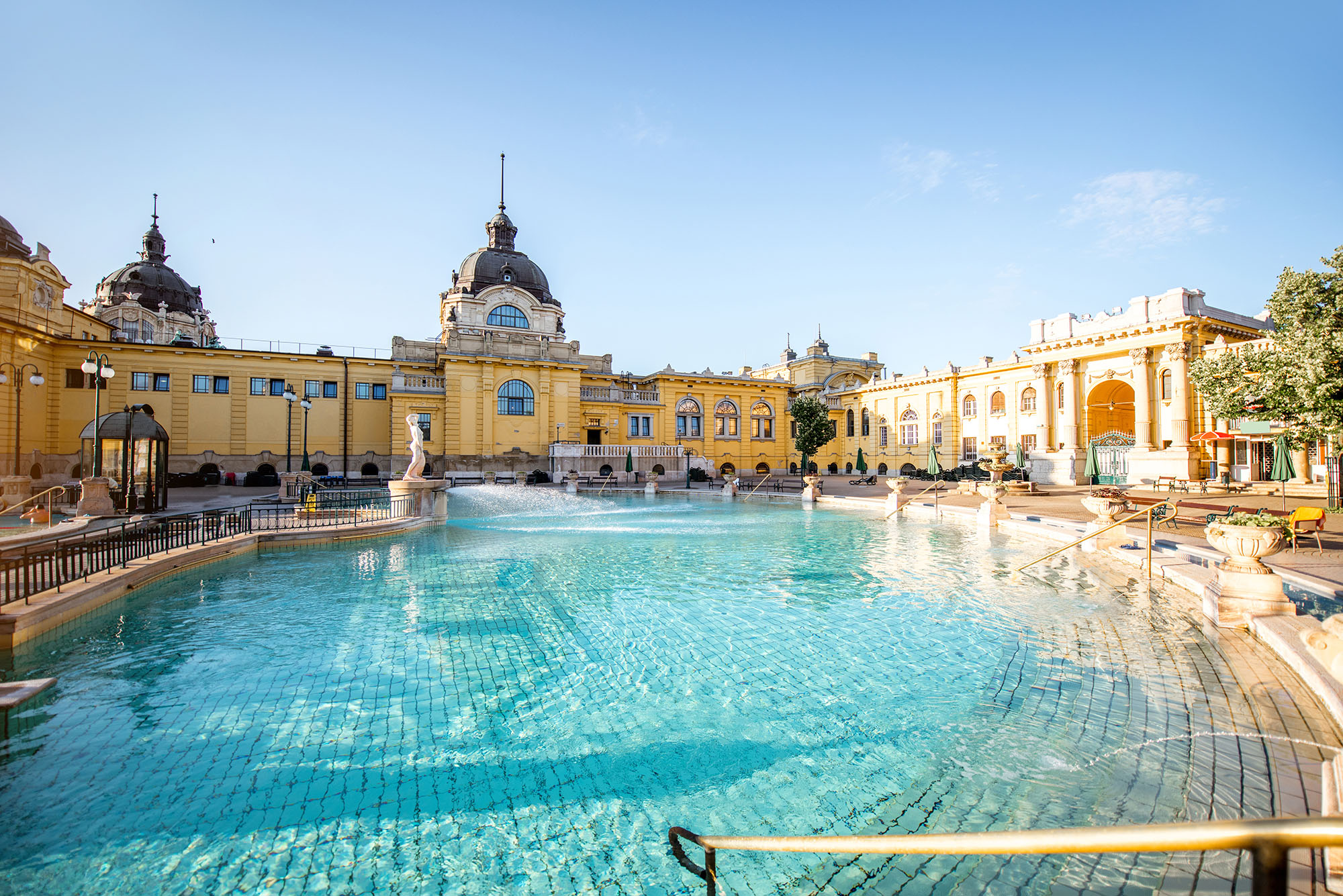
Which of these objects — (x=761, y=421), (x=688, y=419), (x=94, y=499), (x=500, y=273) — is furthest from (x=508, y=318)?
(x=94, y=499)

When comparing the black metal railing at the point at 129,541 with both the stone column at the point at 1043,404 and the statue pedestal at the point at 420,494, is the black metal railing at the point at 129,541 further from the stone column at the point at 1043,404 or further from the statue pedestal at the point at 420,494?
the stone column at the point at 1043,404

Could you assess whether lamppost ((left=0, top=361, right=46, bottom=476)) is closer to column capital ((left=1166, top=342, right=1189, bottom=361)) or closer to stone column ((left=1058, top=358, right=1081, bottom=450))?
stone column ((left=1058, top=358, right=1081, bottom=450))

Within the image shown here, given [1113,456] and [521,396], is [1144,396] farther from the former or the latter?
[521,396]

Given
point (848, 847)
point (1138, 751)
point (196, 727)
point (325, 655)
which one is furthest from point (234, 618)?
point (1138, 751)

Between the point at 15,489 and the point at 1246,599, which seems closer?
the point at 1246,599

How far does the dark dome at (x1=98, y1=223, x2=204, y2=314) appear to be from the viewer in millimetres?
45062

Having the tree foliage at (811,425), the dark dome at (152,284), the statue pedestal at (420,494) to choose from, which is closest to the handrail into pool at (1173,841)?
the statue pedestal at (420,494)

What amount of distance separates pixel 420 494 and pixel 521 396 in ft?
71.4

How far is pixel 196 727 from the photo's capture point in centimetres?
500

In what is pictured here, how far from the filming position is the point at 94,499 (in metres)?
15.8

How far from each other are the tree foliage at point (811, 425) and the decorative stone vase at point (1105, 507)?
28867 mm

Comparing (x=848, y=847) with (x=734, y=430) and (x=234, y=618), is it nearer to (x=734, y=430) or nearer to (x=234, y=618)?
(x=234, y=618)

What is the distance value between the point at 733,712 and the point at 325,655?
457cm

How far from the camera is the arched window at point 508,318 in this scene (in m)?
43.7
